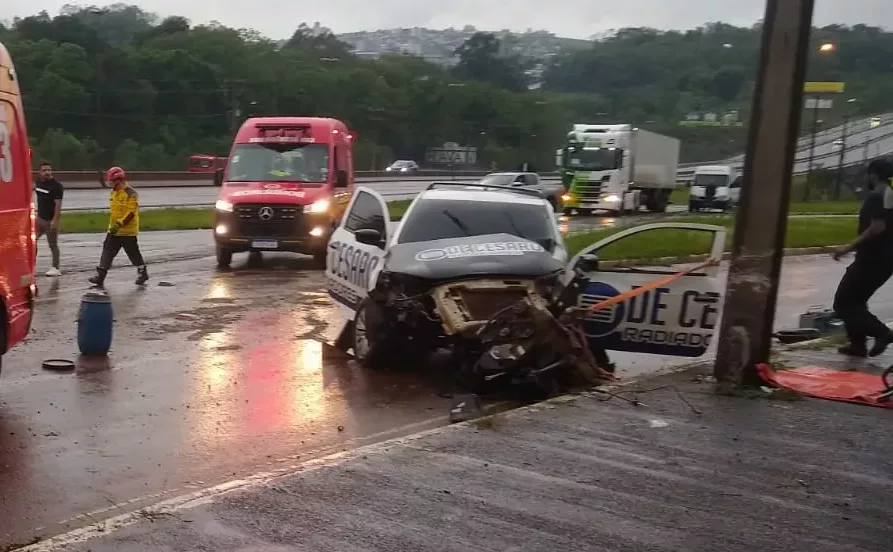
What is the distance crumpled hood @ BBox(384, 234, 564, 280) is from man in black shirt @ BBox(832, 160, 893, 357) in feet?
9.49

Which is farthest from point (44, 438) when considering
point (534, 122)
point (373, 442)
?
point (534, 122)

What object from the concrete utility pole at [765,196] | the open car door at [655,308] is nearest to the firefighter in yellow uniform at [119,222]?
the open car door at [655,308]

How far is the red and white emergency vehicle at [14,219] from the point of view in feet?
24.1

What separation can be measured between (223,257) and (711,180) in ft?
106

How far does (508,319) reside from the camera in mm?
8203

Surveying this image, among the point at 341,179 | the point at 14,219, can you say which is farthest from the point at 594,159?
the point at 14,219

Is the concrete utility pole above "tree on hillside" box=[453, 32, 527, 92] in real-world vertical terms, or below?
below

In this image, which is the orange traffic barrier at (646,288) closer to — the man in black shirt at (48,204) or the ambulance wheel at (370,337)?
the ambulance wheel at (370,337)

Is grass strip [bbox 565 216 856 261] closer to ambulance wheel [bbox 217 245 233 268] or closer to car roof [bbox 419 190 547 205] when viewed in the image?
car roof [bbox 419 190 547 205]

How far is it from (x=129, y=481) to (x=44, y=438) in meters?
1.25

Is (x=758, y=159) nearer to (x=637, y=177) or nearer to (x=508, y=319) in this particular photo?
(x=508, y=319)

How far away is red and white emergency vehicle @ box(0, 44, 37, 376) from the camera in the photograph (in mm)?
7340

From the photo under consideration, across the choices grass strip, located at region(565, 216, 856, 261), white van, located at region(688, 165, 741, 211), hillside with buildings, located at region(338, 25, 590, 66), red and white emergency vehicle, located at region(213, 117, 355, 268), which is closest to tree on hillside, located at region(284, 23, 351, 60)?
hillside with buildings, located at region(338, 25, 590, 66)

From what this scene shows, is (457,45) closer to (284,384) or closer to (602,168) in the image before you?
(602,168)
